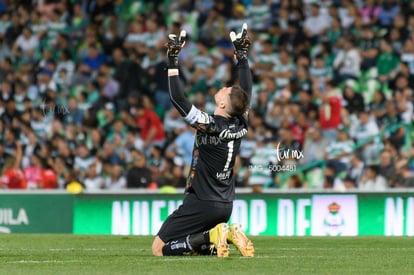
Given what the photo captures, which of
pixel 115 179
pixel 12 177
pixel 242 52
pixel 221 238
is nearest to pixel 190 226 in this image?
pixel 221 238

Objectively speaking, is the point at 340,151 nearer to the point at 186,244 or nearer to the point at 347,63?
the point at 347,63

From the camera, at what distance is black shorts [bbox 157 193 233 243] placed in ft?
37.0

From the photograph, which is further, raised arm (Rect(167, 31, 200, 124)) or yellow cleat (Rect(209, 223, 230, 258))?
raised arm (Rect(167, 31, 200, 124))

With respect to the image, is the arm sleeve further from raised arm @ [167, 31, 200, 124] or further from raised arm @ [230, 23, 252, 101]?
raised arm @ [167, 31, 200, 124]

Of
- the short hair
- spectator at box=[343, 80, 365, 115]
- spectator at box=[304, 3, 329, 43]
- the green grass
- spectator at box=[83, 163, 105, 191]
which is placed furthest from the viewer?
spectator at box=[304, 3, 329, 43]

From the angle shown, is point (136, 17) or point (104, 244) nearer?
point (104, 244)

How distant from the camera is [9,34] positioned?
2562 cm

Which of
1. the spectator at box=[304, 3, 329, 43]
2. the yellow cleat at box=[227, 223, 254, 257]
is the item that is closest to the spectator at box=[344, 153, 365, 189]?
the spectator at box=[304, 3, 329, 43]

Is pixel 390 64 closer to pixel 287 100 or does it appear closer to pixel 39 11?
pixel 287 100

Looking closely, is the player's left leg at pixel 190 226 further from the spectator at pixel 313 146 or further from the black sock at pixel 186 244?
the spectator at pixel 313 146

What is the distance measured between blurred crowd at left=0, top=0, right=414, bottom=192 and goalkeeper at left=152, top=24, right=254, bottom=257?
246 inches

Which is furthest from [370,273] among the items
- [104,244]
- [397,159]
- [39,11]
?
[39,11]

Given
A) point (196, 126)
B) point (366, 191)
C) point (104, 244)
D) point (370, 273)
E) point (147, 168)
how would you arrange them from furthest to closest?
point (147, 168)
point (366, 191)
point (104, 244)
point (196, 126)
point (370, 273)

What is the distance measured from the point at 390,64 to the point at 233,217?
17.4 feet
